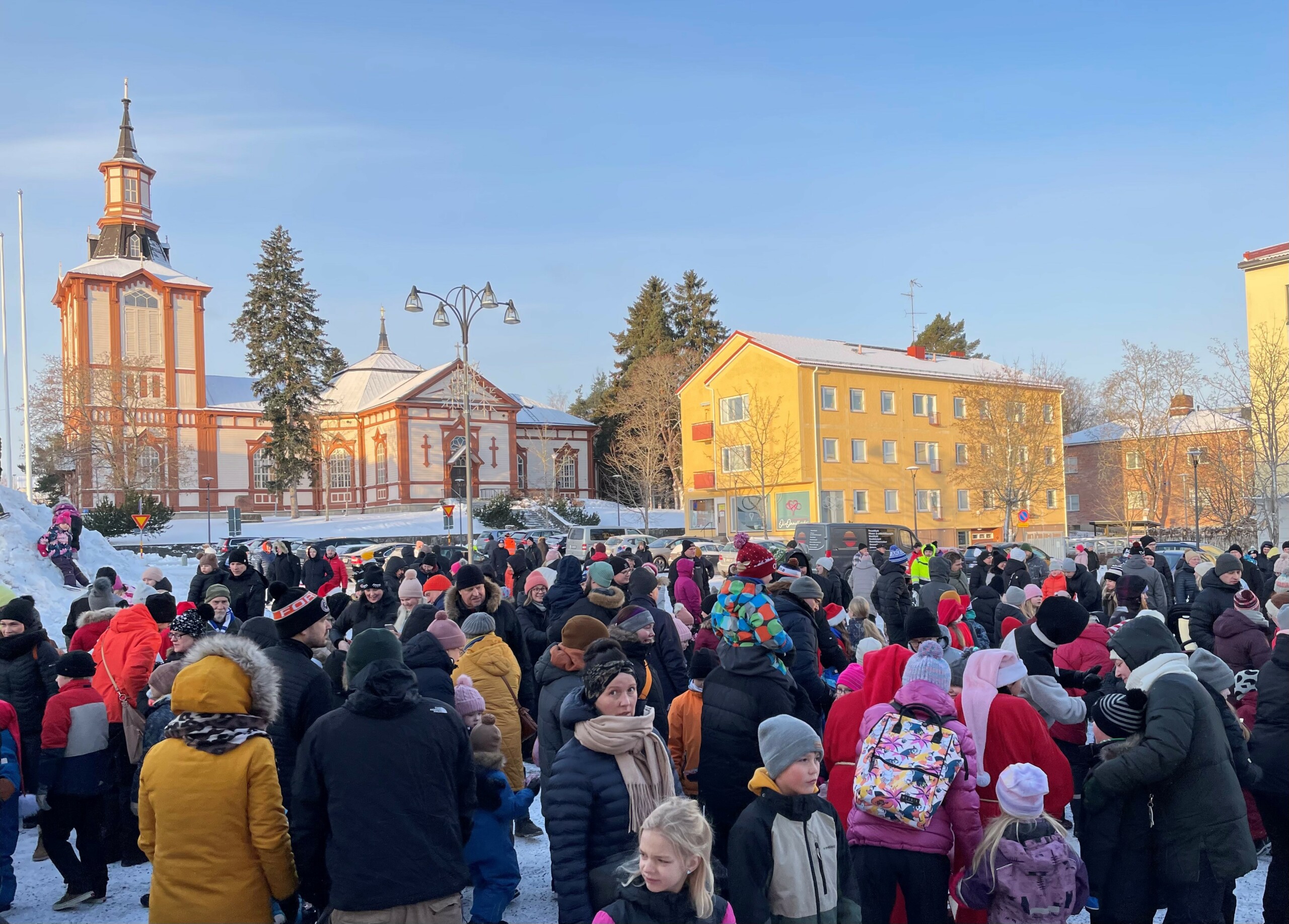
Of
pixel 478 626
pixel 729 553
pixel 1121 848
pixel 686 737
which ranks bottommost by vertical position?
pixel 729 553

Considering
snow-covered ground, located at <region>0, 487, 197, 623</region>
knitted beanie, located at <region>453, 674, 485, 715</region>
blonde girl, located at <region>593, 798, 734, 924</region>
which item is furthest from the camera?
snow-covered ground, located at <region>0, 487, 197, 623</region>

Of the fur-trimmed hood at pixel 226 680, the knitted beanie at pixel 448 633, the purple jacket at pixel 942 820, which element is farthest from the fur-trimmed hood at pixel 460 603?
the purple jacket at pixel 942 820

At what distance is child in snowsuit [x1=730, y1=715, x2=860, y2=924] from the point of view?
11.8 ft

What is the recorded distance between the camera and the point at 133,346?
59188 mm

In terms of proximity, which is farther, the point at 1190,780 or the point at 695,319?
the point at 695,319

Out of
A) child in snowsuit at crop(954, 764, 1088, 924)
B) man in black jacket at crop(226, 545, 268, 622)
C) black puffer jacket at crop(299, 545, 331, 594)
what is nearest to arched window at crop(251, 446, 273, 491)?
black puffer jacket at crop(299, 545, 331, 594)

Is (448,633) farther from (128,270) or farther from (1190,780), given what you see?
(128,270)

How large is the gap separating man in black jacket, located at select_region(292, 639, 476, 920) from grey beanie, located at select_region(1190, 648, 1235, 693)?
11.7 feet

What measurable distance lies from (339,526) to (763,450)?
23.8 metres

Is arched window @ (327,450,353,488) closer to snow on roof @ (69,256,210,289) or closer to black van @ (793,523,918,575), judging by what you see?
snow on roof @ (69,256,210,289)

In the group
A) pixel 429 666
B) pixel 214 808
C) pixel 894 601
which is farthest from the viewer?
pixel 894 601

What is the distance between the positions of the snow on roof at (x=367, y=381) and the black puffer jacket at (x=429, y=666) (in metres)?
60.1

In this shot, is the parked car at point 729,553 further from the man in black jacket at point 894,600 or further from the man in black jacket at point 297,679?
the man in black jacket at point 297,679

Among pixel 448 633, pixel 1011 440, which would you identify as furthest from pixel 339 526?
pixel 448 633
